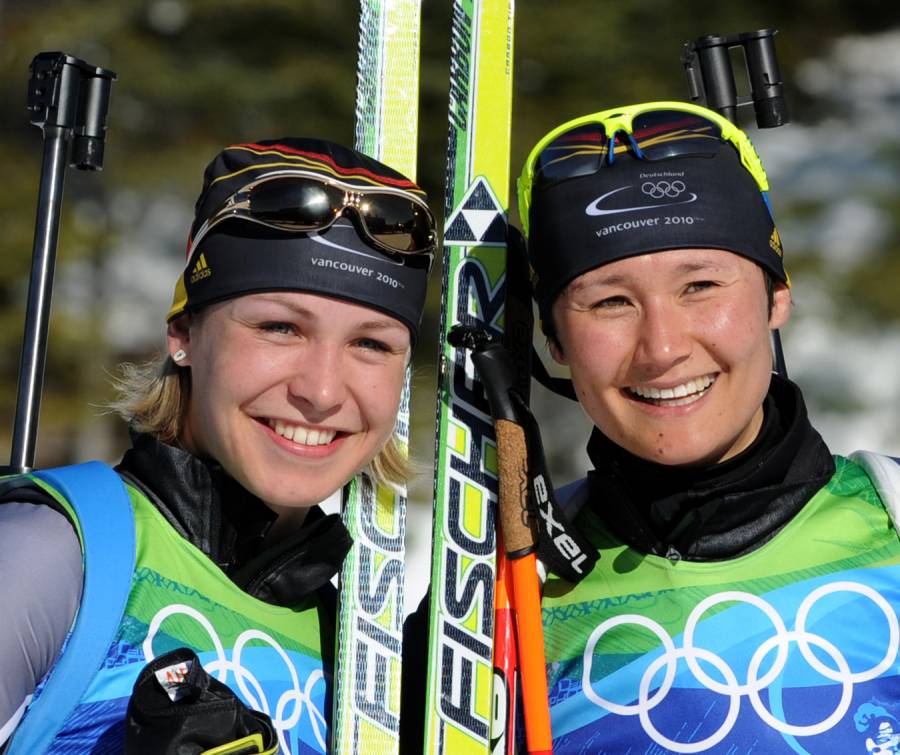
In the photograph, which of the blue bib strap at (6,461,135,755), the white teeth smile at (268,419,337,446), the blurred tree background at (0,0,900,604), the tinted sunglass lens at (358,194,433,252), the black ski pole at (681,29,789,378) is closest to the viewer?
the blue bib strap at (6,461,135,755)

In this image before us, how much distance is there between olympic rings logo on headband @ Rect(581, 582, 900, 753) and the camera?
249 cm

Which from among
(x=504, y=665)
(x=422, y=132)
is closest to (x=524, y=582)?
(x=504, y=665)

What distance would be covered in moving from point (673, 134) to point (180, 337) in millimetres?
1246

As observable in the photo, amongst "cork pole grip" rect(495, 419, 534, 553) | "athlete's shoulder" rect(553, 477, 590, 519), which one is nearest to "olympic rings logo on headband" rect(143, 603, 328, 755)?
"cork pole grip" rect(495, 419, 534, 553)

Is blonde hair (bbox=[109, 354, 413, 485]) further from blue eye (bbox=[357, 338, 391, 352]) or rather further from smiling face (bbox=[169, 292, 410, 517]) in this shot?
blue eye (bbox=[357, 338, 391, 352])

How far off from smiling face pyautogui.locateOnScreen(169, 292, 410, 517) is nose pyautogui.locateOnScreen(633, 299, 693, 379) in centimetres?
60

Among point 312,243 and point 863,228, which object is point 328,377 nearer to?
point 312,243

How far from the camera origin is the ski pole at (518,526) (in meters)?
2.66

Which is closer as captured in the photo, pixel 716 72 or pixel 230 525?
pixel 230 525

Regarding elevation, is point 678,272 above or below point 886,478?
above

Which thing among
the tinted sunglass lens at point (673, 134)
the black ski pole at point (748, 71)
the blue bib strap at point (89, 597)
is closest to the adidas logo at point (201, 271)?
the blue bib strap at point (89, 597)

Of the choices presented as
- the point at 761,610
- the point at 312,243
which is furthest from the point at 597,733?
the point at 312,243

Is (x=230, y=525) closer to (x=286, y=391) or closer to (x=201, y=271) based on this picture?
(x=286, y=391)

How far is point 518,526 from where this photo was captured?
288cm
